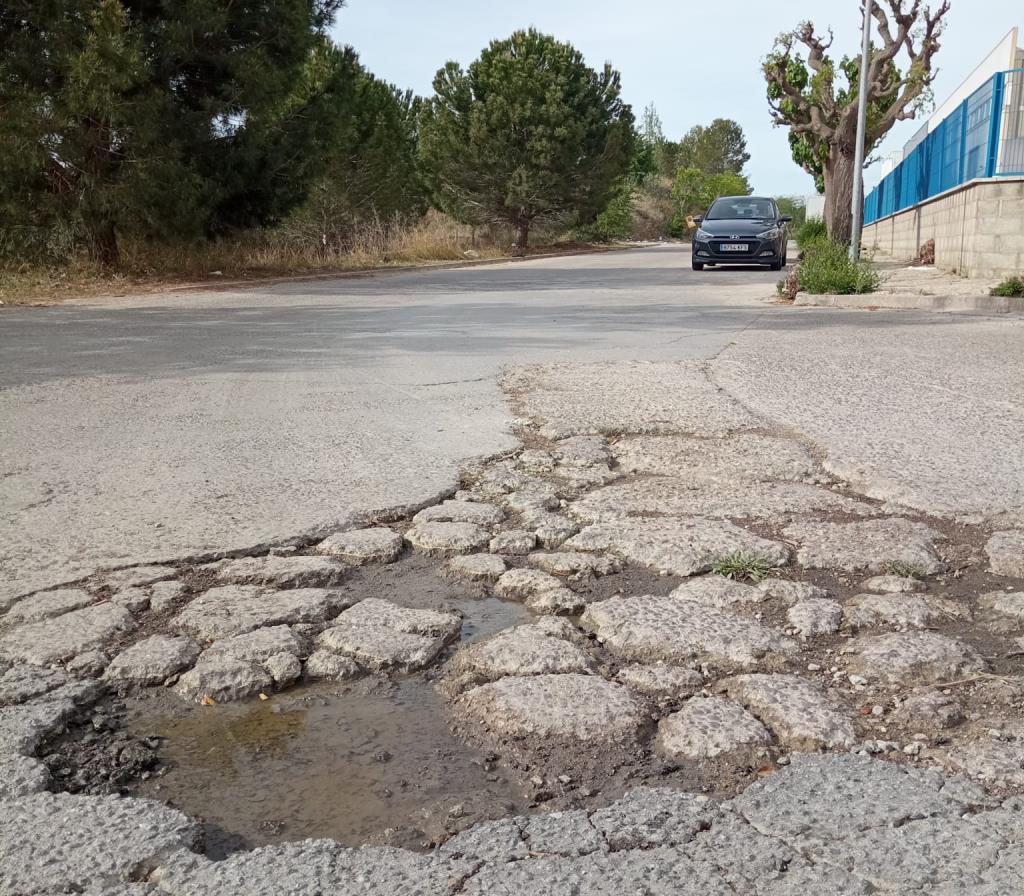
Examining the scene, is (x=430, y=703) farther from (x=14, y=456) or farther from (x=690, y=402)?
(x=690, y=402)

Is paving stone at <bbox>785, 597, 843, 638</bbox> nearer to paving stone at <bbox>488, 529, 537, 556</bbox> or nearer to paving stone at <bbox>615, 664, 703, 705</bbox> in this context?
paving stone at <bbox>615, 664, 703, 705</bbox>

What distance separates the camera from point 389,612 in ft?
7.83

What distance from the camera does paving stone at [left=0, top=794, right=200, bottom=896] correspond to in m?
1.40

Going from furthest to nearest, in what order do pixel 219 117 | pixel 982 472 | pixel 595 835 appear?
pixel 219 117 → pixel 982 472 → pixel 595 835

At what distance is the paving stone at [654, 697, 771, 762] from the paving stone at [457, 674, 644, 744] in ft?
0.21

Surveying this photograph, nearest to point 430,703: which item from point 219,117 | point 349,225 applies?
point 219,117

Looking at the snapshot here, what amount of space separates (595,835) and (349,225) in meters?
24.5

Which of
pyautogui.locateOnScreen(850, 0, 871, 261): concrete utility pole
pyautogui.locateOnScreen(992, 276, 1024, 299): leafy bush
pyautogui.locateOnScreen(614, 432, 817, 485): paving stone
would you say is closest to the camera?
pyautogui.locateOnScreen(614, 432, 817, 485): paving stone

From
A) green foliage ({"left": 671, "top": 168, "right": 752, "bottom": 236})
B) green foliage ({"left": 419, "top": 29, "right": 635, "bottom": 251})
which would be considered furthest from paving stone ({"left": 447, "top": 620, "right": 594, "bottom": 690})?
green foliage ({"left": 671, "top": 168, "right": 752, "bottom": 236})

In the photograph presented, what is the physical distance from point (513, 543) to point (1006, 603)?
1301mm

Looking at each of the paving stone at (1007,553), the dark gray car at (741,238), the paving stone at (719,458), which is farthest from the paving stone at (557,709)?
the dark gray car at (741,238)

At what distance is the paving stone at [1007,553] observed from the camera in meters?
2.62

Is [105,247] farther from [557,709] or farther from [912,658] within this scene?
[912,658]

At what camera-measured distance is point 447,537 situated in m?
2.92
